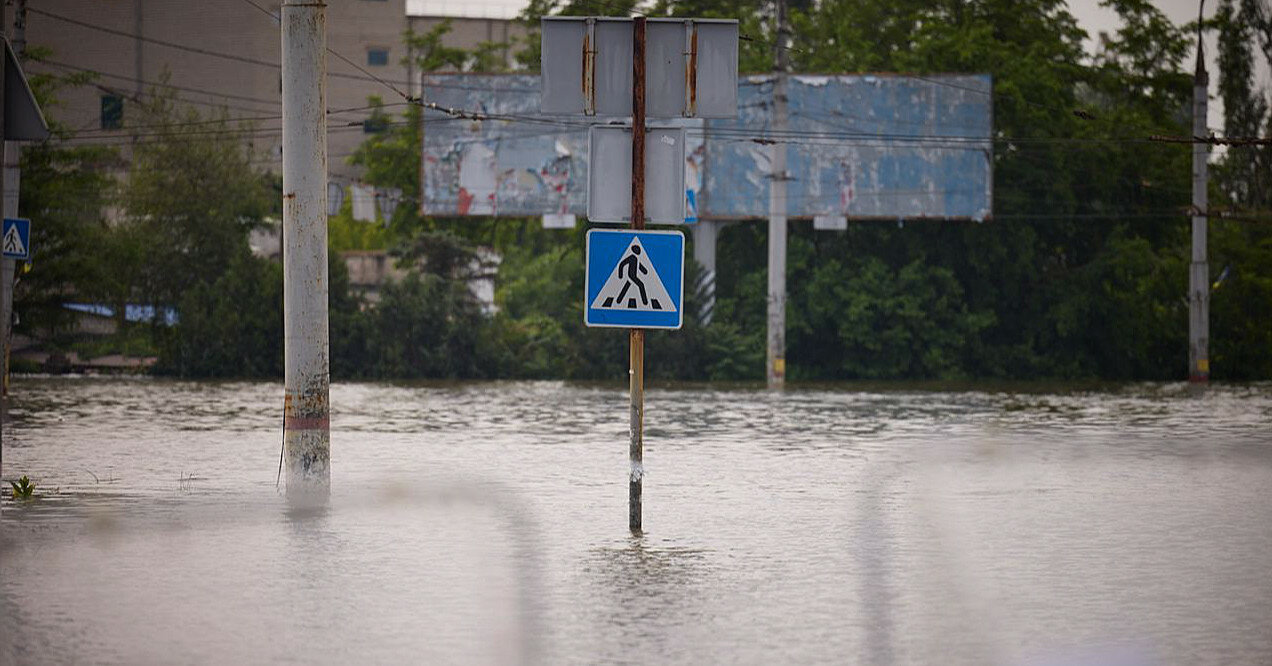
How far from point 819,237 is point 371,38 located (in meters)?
45.2

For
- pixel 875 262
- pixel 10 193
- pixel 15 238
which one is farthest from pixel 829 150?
pixel 15 238

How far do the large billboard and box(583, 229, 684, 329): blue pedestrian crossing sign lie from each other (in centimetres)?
3568

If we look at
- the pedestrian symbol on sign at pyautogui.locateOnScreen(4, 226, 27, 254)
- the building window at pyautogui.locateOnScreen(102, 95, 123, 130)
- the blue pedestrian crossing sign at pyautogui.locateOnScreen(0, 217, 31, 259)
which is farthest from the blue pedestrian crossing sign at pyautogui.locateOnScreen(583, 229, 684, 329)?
the building window at pyautogui.locateOnScreen(102, 95, 123, 130)

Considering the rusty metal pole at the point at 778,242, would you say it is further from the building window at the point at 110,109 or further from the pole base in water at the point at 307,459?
the building window at the point at 110,109

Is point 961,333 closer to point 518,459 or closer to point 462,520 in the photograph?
point 518,459

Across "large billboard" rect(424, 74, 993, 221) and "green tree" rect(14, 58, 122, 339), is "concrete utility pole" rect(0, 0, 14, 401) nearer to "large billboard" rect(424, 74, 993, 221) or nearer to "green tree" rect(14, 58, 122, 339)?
"green tree" rect(14, 58, 122, 339)

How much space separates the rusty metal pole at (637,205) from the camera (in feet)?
48.7

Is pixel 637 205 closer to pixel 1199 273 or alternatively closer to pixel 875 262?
pixel 1199 273

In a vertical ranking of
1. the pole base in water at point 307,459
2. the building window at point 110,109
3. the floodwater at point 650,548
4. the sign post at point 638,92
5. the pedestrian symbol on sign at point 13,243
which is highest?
the building window at point 110,109

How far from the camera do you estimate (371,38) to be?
9438 centimetres

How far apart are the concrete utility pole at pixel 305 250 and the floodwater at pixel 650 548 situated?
0.55 meters

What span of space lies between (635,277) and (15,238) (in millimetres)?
19775

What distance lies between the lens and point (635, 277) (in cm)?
1463

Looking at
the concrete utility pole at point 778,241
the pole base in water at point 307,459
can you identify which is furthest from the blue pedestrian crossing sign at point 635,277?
the concrete utility pole at point 778,241
